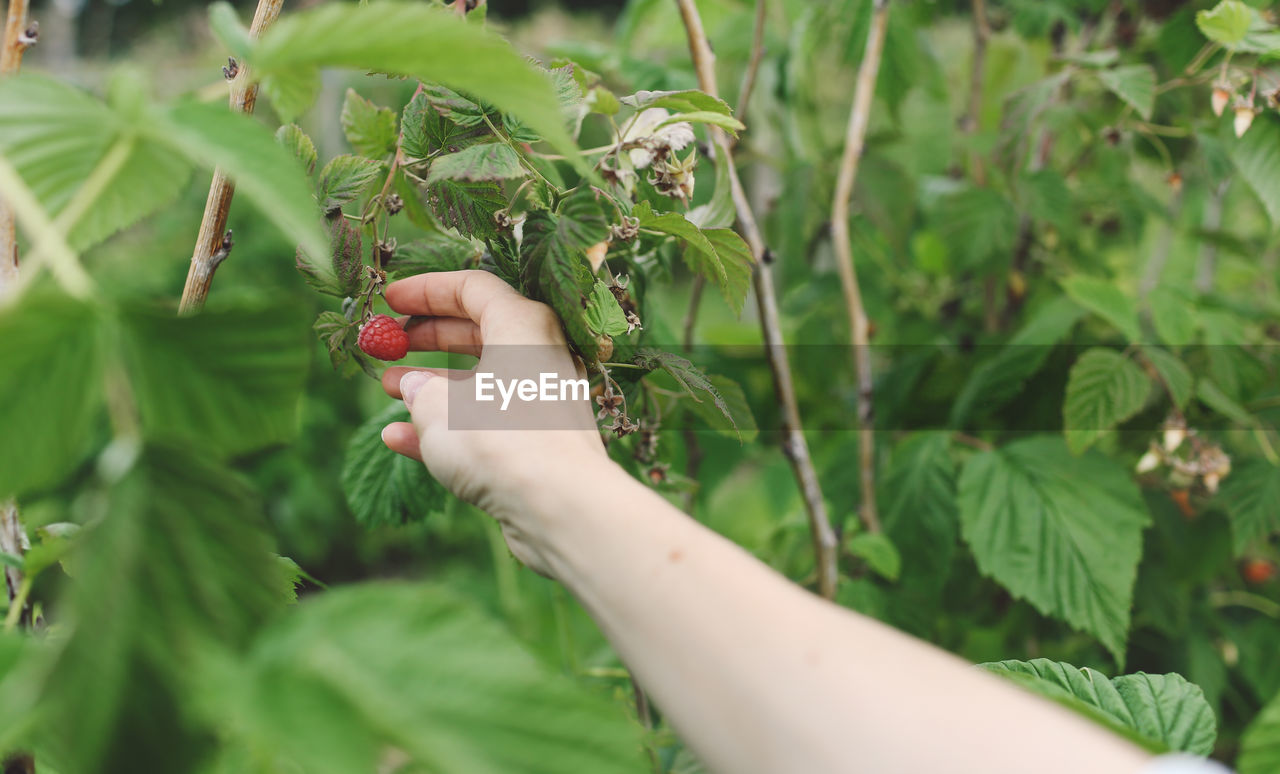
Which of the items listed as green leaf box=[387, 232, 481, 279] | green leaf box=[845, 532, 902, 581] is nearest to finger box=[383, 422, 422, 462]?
green leaf box=[387, 232, 481, 279]

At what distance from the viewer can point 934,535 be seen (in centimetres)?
78

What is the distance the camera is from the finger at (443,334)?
51cm

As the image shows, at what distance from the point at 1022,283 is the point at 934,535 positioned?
0.42 metres

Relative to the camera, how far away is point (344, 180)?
1.46 feet

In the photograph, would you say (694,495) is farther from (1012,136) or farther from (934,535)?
(1012,136)

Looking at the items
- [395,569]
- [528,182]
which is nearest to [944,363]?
[528,182]

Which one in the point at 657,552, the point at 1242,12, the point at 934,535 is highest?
the point at 1242,12

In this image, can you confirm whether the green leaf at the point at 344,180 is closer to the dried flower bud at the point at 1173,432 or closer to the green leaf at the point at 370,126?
the green leaf at the point at 370,126

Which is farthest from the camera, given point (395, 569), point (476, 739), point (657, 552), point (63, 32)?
point (63, 32)

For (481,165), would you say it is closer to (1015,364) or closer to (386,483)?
(386,483)

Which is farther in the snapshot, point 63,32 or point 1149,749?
point 63,32

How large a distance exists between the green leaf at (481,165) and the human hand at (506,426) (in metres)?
0.07

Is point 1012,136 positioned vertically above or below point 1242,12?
below

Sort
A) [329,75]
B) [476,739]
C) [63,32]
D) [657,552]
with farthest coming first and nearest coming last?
[63,32], [329,75], [657,552], [476,739]
